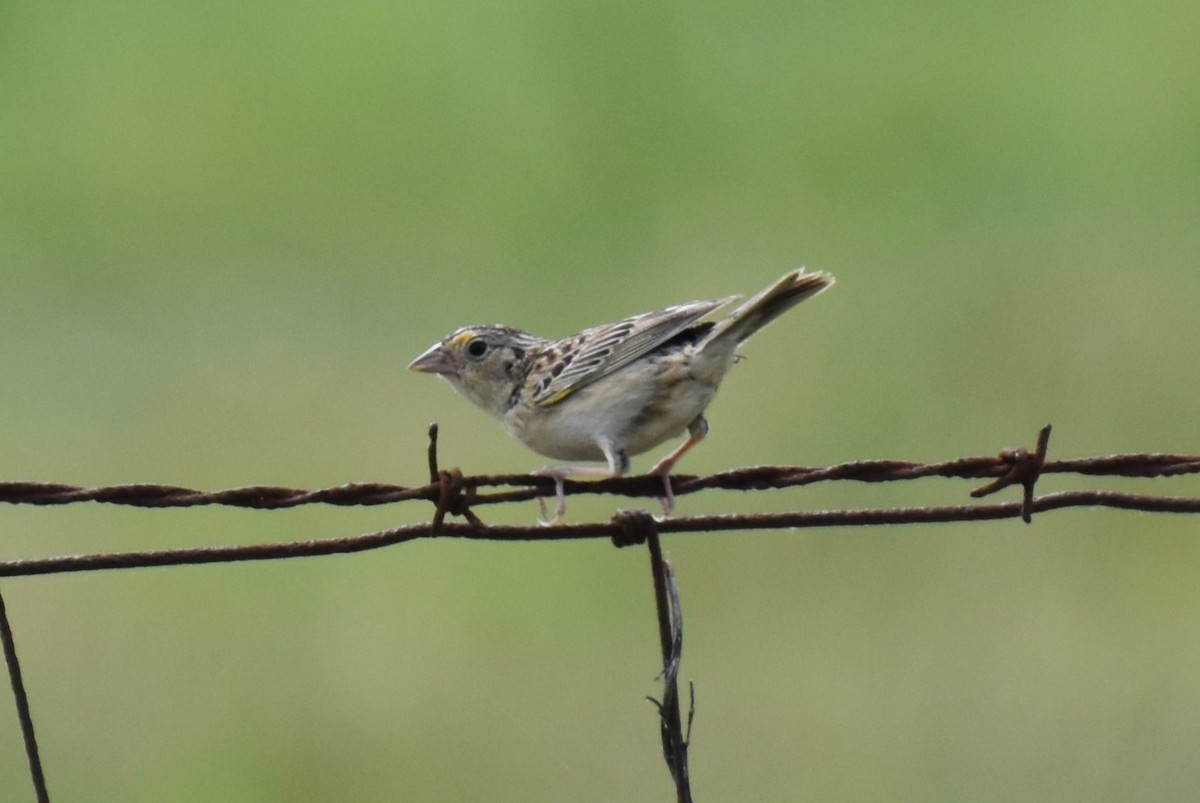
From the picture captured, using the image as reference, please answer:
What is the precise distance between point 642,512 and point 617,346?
2341 mm

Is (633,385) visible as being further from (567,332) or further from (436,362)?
(567,332)

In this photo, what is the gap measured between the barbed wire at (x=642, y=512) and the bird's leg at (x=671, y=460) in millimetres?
895

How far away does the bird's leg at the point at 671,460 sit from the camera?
5359mm

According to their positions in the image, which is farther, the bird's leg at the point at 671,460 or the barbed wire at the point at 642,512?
the bird's leg at the point at 671,460

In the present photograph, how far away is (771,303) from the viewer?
5.96m

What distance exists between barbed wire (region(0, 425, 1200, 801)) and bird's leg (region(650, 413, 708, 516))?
35.2 inches

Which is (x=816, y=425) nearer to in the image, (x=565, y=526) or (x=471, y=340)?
(x=471, y=340)

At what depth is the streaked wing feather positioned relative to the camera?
251 inches

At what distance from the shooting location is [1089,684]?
1035 centimetres

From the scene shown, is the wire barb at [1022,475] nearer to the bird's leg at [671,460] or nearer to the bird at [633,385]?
the bird's leg at [671,460]

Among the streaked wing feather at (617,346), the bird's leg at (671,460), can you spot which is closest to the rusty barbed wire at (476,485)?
the bird's leg at (671,460)

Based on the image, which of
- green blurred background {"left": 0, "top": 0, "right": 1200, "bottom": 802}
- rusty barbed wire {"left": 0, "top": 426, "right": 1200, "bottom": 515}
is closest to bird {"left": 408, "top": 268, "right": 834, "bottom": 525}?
rusty barbed wire {"left": 0, "top": 426, "right": 1200, "bottom": 515}

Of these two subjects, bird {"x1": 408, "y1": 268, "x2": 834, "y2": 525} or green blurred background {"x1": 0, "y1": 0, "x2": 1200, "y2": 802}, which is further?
green blurred background {"x1": 0, "y1": 0, "x2": 1200, "y2": 802}

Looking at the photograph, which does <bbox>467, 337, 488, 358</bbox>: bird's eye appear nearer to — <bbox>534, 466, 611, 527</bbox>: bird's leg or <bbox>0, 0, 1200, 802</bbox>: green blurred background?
<bbox>534, 466, 611, 527</bbox>: bird's leg
